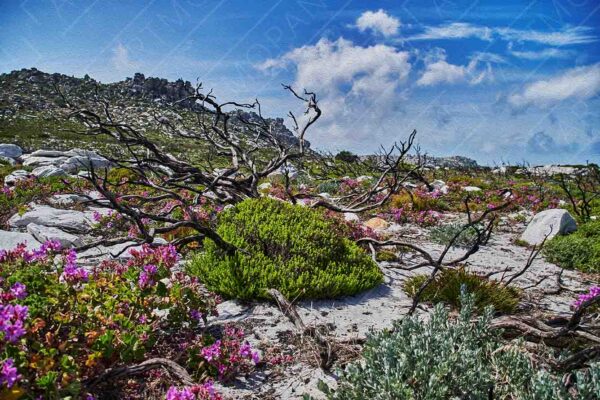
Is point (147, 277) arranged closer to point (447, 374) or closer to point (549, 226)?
point (447, 374)

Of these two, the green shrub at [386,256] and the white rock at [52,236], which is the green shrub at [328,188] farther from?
the white rock at [52,236]

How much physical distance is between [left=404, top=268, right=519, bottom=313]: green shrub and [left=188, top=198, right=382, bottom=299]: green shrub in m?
0.95

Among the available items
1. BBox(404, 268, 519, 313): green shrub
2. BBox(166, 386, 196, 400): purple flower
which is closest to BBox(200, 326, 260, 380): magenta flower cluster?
BBox(166, 386, 196, 400): purple flower

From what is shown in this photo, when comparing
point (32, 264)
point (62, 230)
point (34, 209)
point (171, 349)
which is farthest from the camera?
point (34, 209)

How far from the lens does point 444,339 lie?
131 inches

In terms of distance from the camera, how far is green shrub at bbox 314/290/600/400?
2.68 m

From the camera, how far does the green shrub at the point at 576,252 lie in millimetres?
8844

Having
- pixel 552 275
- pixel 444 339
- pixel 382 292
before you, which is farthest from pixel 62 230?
pixel 552 275

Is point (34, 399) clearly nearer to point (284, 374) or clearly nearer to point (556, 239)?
point (284, 374)

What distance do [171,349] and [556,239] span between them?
1005 centimetres

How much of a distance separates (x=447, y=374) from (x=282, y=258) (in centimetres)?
350

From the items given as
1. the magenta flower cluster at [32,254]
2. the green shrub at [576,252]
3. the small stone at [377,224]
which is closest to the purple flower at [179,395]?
the magenta flower cluster at [32,254]

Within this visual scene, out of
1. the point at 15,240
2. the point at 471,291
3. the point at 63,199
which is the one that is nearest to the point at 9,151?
the point at 63,199

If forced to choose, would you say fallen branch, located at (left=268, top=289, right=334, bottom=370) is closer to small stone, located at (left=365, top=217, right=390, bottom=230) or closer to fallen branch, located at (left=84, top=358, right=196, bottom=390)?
fallen branch, located at (left=84, top=358, right=196, bottom=390)
